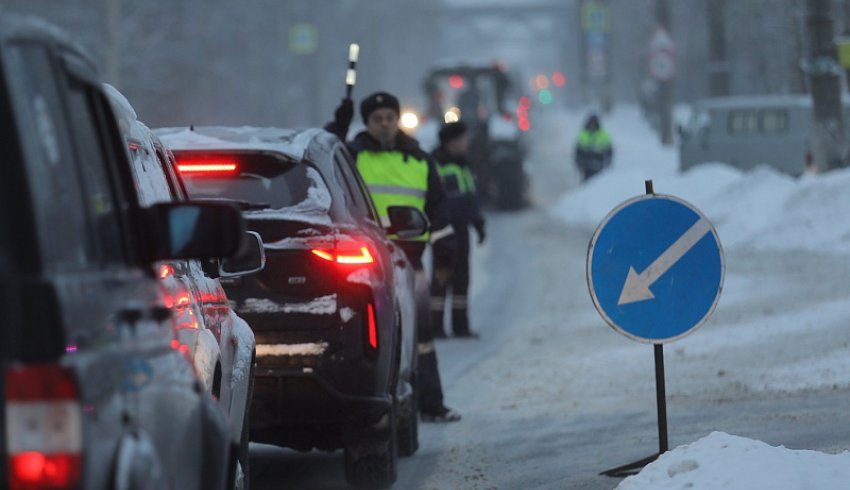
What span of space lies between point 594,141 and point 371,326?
3370 centimetres

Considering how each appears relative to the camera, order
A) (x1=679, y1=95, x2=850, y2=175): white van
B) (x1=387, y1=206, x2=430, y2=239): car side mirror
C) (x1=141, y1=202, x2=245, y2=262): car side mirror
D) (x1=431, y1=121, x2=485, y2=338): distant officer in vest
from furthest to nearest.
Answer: (x1=679, y1=95, x2=850, y2=175): white van, (x1=431, y1=121, x2=485, y2=338): distant officer in vest, (x1=387, y1=206, x2=430, y2=239): car side mirror, (x1=141, y1=202, x2=245, y2=262): car side mirror

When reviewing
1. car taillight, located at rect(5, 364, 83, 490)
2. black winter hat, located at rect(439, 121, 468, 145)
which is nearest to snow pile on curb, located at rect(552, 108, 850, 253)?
black winter hat, located at rect(439, 121, 468, 145)

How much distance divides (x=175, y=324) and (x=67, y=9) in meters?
56.5

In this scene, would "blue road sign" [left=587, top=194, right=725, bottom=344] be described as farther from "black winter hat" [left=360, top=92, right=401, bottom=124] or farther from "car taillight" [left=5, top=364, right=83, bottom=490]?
"car taillight" [left=5, top=364, right=83, bottom=490]

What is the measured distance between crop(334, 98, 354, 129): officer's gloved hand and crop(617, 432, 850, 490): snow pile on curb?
5557 millimetres

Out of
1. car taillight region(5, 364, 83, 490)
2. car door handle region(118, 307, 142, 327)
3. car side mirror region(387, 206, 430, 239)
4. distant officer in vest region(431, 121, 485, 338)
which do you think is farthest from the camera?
distant officer in vest region(431, 121, 485, 338)

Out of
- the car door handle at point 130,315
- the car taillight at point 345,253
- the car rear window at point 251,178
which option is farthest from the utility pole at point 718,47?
the car door handle at point 130,315

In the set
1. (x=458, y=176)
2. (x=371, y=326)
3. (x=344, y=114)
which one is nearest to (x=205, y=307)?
(x=371, y=326)

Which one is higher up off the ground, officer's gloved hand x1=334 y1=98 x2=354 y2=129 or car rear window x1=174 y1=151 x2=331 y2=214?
officer's gloved hand x1=334 y1=98 x2=354 y2=129

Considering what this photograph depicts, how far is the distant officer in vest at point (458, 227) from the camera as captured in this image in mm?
16281

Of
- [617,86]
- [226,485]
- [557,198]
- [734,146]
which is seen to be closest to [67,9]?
[557,198]

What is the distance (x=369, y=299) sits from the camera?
26.5 ft

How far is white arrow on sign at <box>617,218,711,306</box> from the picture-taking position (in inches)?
313

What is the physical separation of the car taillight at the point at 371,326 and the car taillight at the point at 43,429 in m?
4.78
